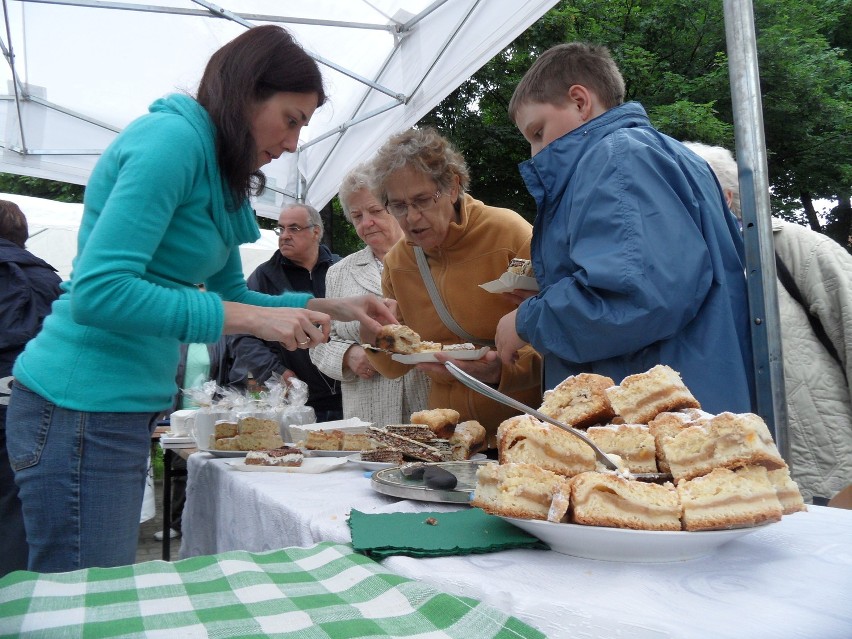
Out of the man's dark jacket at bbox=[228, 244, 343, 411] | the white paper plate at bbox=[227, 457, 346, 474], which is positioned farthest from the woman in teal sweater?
the man's dark jacket at bbox=[228, 244, 343, 411]

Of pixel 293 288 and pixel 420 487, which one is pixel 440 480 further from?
pixel 293 288

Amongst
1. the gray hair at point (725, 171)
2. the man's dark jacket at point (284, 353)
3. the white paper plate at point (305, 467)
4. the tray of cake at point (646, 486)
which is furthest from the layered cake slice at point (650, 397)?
the man's dark jacket at point (284, 353)

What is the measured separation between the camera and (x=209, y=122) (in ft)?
6.21

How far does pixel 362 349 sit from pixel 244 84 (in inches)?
66.0

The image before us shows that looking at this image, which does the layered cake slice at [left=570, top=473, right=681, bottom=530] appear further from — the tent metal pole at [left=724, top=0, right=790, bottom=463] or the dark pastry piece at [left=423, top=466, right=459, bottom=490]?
the tent metal pole at [left=724, top=0, right=790, bottom=463]

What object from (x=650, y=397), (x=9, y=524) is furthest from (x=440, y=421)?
(x=9, y=524)

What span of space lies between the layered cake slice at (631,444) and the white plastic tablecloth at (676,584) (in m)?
0.17

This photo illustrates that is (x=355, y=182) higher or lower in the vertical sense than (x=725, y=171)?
higher

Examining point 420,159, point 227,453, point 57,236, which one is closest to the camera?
point 227,453

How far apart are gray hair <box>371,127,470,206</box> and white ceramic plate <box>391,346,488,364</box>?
808mm

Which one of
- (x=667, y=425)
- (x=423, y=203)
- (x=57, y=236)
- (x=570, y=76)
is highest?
(x=57, y=236)

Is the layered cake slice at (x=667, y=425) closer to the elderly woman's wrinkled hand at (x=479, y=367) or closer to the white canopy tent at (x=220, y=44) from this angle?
the elderly woman's wrinkled hand at (x=479, y=367)

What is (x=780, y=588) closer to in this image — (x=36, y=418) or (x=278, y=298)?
(x=36, y=418)

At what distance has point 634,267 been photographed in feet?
6.11
